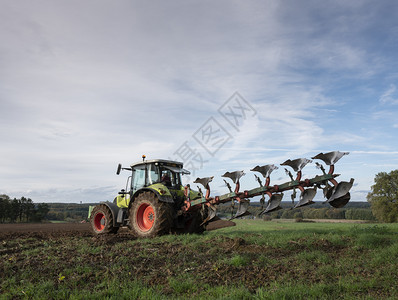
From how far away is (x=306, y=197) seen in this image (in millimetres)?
6895

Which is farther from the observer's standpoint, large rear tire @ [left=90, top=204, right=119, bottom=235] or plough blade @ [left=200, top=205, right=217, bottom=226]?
large rear tire @ [left=90, top=204, right=119, bottom=235]

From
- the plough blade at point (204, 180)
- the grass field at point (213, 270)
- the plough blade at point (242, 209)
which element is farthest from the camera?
the plough blade at point (204, 180)

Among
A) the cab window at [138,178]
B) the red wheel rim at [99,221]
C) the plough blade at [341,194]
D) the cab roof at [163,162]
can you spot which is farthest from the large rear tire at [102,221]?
the plough blade at [341,194]

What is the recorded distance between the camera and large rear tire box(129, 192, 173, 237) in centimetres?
910

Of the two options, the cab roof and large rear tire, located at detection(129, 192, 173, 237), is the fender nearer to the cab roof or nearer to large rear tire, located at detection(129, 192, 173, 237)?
large rear tire, located at detection(129, 192, 173, 237)

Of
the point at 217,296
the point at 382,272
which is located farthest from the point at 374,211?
the point at 217,296

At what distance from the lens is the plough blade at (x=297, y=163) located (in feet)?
22.4

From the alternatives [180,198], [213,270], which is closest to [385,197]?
[180,198]

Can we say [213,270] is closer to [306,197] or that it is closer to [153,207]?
[306,197]

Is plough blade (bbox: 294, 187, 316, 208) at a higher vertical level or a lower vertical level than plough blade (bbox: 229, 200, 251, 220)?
higher

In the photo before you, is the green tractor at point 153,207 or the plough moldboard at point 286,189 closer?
the plough moldboard at point 286,189

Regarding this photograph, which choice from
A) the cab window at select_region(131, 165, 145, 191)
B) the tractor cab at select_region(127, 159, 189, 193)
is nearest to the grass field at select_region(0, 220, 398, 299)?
the tractor cab at select_region(127, 159, 189, 193)

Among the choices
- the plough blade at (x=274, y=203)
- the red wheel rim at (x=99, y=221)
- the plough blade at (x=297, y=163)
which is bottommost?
the red wheel rim at (x=99, y=221)

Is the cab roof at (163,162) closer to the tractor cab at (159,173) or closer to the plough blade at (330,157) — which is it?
the tractor cab at (159,173)
